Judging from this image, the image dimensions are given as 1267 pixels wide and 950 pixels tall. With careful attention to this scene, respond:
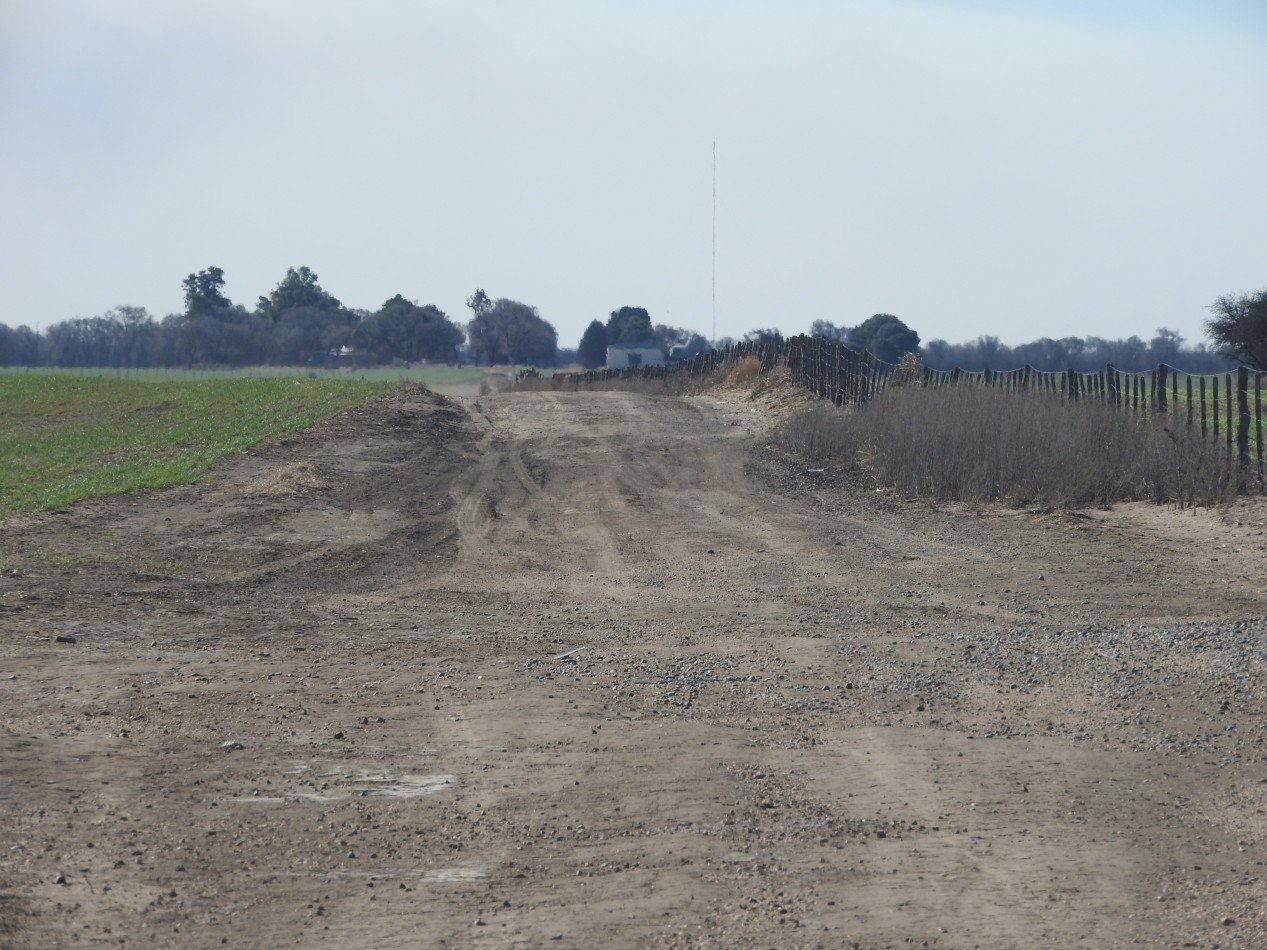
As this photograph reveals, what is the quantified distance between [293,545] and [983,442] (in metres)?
9.10

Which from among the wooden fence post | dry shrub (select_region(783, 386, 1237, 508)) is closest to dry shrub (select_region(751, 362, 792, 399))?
dry shrub (select_region(783, 386, 1237, 508))

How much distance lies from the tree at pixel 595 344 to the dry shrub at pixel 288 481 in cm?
8725

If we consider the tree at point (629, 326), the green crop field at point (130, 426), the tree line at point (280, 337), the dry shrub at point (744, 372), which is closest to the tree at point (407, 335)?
the tree line at point (280, 337)

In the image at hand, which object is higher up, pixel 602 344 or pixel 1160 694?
pixel 602 344

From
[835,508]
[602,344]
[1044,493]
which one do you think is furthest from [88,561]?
[602,344]

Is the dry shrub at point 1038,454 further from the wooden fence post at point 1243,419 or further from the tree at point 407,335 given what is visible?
the tree at point 407,335

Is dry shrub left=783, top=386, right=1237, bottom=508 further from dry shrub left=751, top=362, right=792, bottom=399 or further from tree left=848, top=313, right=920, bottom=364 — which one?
tree left=848, top=313, right=920, bottom=364

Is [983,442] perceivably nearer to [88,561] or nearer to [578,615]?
[578,615]

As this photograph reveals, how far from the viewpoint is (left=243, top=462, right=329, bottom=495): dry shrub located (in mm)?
18109

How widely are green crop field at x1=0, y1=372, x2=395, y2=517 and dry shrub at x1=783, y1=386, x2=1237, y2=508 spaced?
10.2 meters

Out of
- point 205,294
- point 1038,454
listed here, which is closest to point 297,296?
point 205,294

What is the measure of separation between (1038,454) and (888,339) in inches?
1212

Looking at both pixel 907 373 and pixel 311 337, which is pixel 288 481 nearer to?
pixel 907 373

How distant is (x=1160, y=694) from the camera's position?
25.4 ft
